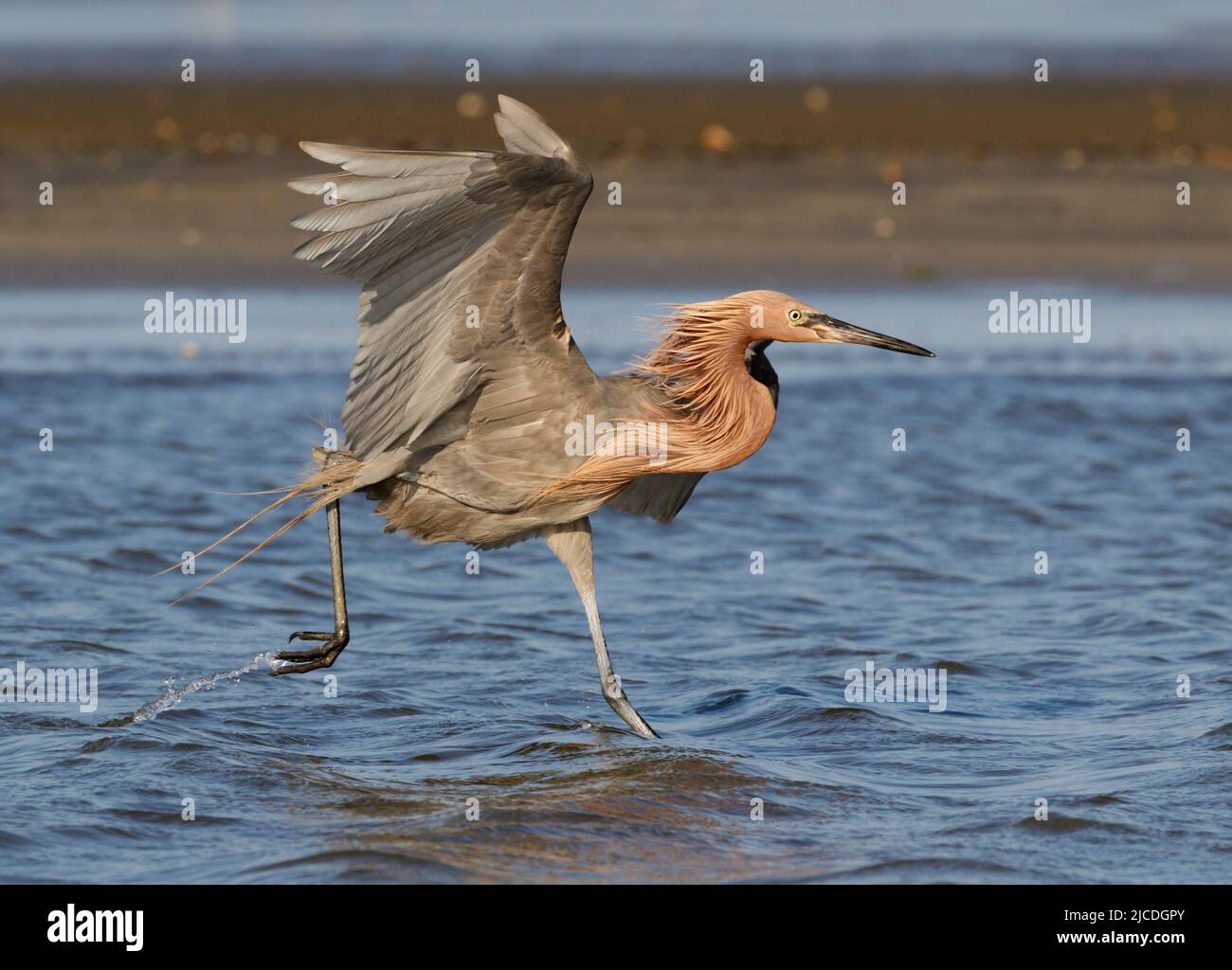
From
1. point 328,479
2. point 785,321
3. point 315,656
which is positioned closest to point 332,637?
point 315,656

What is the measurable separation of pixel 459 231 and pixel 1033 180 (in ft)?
49.4

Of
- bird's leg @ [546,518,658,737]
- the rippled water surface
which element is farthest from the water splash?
bird's leg @ [546,518,658,737]

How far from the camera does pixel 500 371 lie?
738cm

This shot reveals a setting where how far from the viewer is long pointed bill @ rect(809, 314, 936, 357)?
7359 mm

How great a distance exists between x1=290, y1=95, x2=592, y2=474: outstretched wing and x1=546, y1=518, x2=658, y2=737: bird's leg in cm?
65

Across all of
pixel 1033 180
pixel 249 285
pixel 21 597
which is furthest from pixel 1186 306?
pixel 21 597

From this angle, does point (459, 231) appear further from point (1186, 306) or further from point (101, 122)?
point (101, 122)

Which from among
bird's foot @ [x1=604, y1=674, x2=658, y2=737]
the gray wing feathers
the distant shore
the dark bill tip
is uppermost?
the distant shore

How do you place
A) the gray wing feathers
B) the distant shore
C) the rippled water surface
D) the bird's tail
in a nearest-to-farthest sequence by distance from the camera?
1. the rippled water surface
2. the gray wing feathers
3. the bird's tail
4. the distant shore

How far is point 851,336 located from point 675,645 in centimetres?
231

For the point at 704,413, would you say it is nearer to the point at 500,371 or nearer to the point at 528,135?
the point at 500,371

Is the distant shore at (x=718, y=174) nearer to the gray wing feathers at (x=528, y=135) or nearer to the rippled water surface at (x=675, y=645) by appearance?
the rippled water surface at (x=675, y=645)

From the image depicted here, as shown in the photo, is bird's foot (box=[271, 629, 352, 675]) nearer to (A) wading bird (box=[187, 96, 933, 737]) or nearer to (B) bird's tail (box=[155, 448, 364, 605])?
(A) wading bird (box=[187, 96, 933, 737])

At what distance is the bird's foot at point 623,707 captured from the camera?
7.68m
